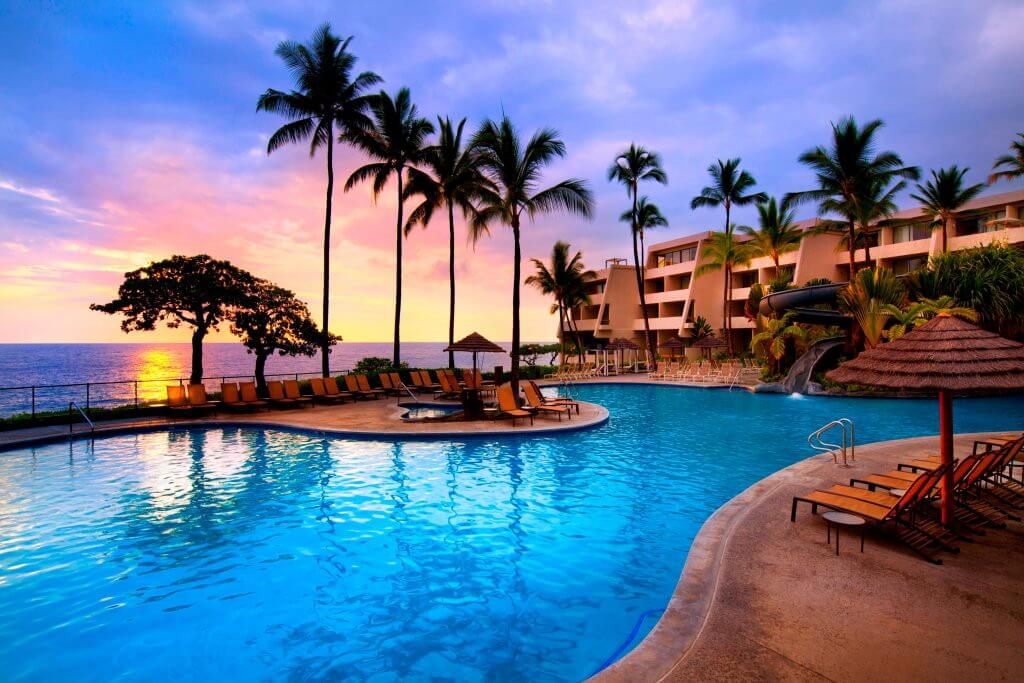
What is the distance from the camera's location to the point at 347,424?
1360 centimetres

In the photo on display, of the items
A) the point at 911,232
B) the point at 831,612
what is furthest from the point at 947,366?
the point at 911,232

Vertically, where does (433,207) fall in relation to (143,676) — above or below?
above

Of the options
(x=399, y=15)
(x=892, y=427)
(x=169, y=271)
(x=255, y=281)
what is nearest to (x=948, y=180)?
(x=892, y=427)

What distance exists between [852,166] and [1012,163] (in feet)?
30.4

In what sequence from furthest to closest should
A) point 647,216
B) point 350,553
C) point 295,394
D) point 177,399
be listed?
point 647,216 < point 295,394 < point 177,399 < point 350,553

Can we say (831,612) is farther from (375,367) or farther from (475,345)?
(375,367)

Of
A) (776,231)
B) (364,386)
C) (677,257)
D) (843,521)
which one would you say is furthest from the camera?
(677,257)

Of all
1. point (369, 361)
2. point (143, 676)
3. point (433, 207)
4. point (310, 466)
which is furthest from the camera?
point (433, 207)

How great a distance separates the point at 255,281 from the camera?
72.8ft

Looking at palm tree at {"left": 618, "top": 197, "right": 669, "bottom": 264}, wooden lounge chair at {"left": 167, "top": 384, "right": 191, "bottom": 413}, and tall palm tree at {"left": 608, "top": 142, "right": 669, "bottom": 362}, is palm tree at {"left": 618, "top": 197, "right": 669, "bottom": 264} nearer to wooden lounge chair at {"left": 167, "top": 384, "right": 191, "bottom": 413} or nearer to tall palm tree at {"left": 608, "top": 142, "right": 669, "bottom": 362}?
tall palm tree at {"left": 608, "top": 142, "right": 669, "bottom": 362}

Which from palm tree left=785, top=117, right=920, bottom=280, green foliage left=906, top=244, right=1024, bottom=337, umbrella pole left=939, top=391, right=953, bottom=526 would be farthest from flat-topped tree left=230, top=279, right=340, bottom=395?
green foliage left=906, top=244, right=1024, bottom=337

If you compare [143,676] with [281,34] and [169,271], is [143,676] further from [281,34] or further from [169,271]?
[281,34]

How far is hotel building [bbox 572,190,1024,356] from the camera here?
27.0 m

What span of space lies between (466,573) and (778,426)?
11.6 m
